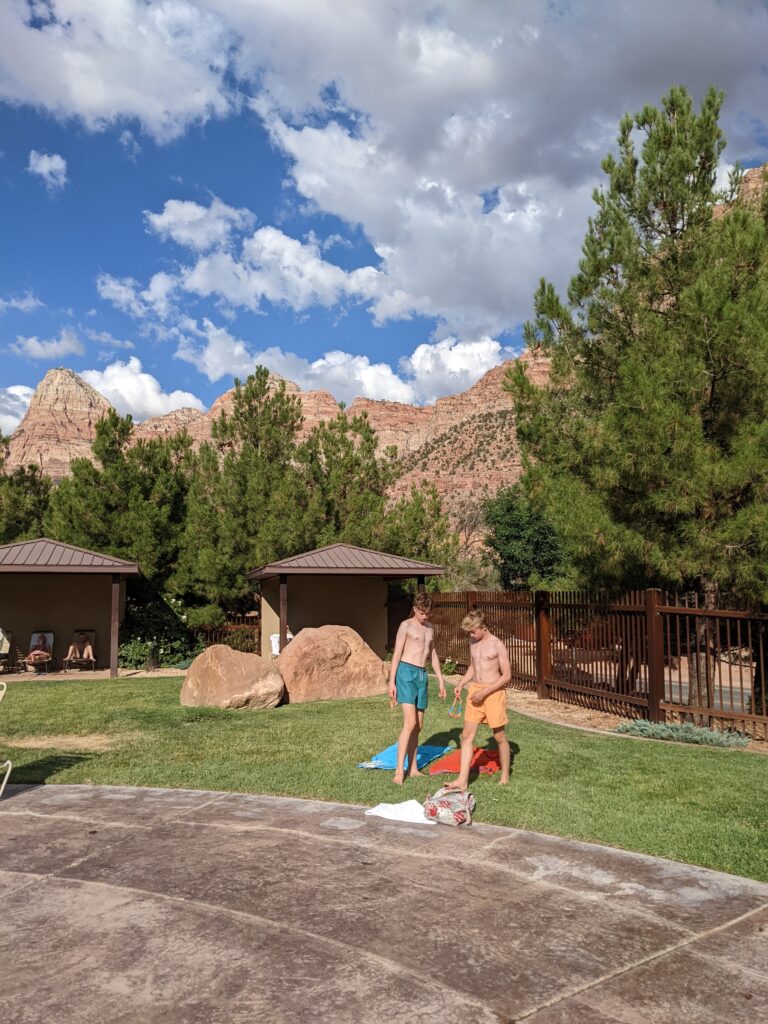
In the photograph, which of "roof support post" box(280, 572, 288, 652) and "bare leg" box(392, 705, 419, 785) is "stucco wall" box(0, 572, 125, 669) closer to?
"roof support post" box(280, 572, 288, 652)

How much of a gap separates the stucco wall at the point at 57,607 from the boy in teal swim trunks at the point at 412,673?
14.9 metres

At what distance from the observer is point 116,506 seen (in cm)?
2142

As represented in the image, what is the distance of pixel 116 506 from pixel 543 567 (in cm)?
2555

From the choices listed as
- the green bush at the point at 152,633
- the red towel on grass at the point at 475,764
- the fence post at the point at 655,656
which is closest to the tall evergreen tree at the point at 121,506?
the green bush at the point at 152,633

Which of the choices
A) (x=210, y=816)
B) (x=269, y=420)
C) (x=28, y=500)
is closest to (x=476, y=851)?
(x=210, y=816)

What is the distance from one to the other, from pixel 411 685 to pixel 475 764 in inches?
43.8

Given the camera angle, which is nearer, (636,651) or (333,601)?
(636,651)

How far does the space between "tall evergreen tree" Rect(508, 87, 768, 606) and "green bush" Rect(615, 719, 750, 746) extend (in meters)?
1.78

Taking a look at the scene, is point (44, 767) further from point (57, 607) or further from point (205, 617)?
point (57, 607)

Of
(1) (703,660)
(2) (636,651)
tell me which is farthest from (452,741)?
(1) (703,660)

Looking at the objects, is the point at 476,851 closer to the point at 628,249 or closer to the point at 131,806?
the point at 131,806

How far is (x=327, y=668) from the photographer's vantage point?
43.2ft

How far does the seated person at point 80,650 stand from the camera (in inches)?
744

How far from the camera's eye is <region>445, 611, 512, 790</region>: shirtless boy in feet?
20.5
